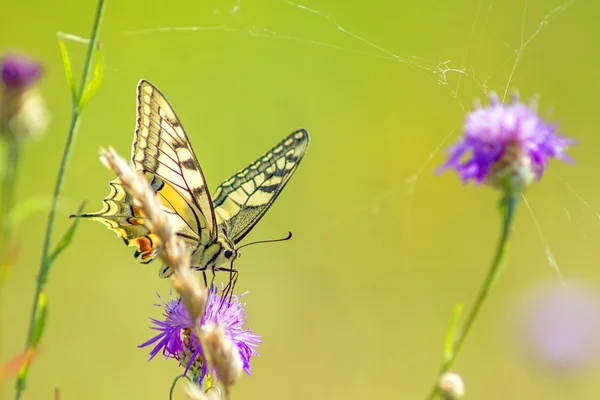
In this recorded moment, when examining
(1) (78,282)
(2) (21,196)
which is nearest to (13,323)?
(1) (78,282)

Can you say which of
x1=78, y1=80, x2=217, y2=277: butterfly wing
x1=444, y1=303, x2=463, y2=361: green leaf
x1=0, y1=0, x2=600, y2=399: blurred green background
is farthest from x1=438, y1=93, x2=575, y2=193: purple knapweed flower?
x1=0, y1=0, x2=600, y2=399: blurred green background

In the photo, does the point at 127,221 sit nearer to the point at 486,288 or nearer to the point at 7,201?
the point at 7,201

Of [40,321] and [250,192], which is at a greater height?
[250,192]

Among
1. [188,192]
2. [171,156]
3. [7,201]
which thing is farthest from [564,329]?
[7,201]

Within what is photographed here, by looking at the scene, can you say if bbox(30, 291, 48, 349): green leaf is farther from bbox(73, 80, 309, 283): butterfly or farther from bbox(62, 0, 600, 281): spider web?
bbox(62, 0, 600, 281): spider web

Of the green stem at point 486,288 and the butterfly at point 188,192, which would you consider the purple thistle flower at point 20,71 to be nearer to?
the butterfly at point 188,192

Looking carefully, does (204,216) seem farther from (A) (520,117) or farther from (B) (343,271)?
(B) (343,271)
